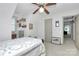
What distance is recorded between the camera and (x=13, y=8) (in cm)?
152

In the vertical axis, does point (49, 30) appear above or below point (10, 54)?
above

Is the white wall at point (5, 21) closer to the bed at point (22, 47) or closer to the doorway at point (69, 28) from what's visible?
the bed at point (22, 47)

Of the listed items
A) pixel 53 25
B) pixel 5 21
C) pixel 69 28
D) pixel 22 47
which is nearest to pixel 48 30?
pixel 53 25

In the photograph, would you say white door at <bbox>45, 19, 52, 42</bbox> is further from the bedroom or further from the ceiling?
the ceiling

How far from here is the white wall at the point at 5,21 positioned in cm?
157

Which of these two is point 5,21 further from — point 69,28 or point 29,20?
point 69,28

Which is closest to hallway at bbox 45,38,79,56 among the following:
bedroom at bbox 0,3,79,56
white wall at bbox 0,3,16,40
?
bedroom at bbox 0,3,79,56

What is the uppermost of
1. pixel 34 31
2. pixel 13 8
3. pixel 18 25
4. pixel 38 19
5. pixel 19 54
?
pixel 13 8

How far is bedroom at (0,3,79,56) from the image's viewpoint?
4.93 ft

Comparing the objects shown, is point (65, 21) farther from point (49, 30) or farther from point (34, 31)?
point (34, 31)

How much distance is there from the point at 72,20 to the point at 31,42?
0.75 meters

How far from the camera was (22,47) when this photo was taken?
131cm

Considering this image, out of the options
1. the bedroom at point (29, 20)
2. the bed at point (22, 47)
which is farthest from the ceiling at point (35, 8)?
the bed at point (22, 47)

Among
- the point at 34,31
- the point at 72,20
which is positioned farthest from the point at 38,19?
the point at 72,20
